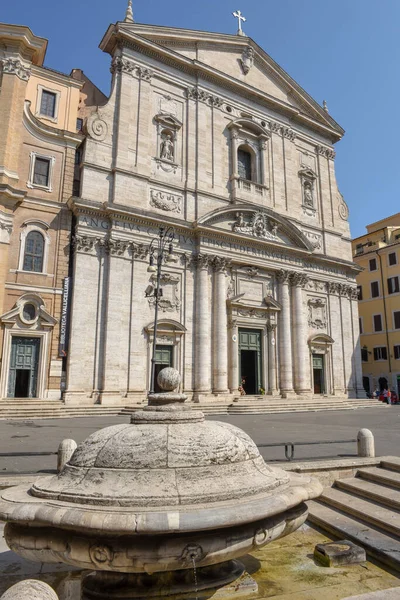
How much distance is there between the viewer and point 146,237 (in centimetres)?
2192

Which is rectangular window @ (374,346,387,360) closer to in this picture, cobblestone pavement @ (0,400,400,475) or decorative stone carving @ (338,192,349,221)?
decorative stone carving @ (338,192,349,221)

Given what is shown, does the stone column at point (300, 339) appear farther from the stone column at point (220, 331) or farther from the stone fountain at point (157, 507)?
the stone fountain at point (157, 507)

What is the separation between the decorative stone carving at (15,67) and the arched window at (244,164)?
13.4 m

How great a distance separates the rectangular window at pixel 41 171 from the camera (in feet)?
67.6

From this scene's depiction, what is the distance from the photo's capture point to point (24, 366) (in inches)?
740

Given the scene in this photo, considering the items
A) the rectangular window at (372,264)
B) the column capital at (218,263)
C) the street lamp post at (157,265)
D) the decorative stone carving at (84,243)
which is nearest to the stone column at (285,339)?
the column capital at (218,263)

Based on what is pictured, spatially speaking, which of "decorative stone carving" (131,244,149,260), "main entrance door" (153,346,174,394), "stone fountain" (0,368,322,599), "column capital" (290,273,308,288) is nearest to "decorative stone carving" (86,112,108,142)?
"decorative stone carving" (131,244,149,260)

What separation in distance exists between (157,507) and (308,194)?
3009cm

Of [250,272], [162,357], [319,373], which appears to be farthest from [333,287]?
[162,357]

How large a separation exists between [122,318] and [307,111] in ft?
73.3

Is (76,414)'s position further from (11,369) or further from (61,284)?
(61,284)

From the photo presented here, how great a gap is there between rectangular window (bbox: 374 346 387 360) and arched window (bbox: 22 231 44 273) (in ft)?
95.4

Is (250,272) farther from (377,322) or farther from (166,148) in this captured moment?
(377,322)

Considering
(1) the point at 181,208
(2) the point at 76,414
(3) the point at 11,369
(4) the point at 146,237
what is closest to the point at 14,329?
(3) the point at 11,369
